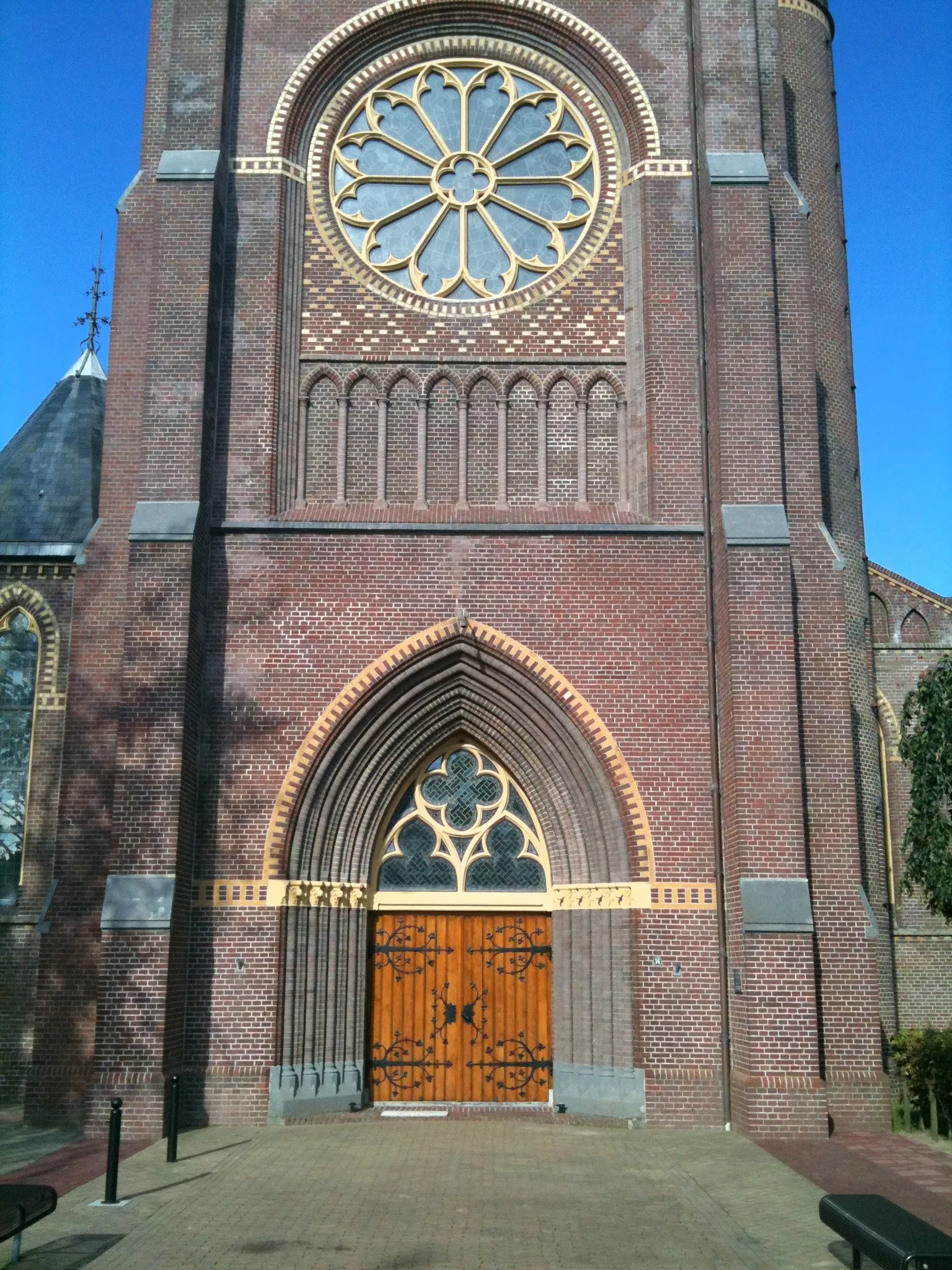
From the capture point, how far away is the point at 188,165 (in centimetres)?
1575

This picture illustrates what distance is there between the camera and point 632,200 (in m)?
16.6

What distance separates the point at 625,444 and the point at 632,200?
326cm

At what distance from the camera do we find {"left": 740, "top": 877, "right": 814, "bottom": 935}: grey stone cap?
13.4m

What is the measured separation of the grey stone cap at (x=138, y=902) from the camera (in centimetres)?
1338

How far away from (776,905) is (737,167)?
8.65m

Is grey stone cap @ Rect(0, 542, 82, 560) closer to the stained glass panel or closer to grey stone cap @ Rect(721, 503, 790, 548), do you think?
the stained glass panel

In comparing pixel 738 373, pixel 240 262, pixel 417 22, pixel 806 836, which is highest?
pixel 417 22

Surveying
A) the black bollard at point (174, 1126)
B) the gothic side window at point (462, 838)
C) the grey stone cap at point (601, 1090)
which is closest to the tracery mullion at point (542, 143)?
the gothic side window at point (462, 838)

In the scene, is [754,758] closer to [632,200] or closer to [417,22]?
[632,200]

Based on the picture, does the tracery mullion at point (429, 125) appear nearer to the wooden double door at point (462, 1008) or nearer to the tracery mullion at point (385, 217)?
the tracery mullion at point (385, 217)

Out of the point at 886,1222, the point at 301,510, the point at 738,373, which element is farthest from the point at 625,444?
the point at 886,1222

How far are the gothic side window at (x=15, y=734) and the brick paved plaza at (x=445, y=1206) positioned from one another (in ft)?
16.6

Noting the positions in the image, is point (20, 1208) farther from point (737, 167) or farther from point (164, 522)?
point (737, 167)

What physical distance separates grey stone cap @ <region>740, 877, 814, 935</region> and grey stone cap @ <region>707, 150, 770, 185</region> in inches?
322
